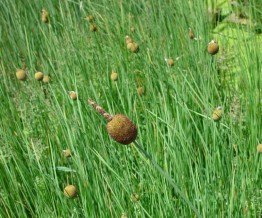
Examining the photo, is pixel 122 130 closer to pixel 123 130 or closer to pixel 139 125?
pixel 123 130

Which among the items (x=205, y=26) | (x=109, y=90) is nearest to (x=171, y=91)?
→ (x=109, y=90)

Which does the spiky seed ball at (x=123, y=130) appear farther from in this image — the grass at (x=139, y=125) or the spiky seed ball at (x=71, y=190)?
the spiky seed ball at (x=71, y=190)

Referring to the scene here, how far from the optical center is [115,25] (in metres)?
2.74

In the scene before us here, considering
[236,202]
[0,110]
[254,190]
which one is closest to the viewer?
[236,202]

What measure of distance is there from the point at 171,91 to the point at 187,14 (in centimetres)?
66

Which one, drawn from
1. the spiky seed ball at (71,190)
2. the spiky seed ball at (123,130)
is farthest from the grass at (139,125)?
the spiky seed ball at (123,130)

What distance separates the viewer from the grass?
4.90ft

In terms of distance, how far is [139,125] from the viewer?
5.92 ft

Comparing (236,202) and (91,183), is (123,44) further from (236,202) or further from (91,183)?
(236,202)

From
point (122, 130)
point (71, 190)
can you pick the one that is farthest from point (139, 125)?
point (122, 130)

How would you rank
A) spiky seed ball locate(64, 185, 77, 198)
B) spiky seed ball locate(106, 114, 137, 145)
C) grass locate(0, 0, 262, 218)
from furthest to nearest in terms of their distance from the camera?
grass locate(0, 0, 262, 218) → spiky seed ball locate(64, 185, 77, 198) → spiky seed ball locate(106, 114, 137, 145)

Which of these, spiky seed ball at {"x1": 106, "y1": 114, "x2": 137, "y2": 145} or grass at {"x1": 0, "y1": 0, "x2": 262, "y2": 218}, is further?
grass at {"x1": 0, "y1": 0, "x2": 262, "y2": 218}

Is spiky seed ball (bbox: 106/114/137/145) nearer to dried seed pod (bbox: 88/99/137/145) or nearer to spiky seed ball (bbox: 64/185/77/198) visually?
dried seed pod (bbox: 88/99/137/145)

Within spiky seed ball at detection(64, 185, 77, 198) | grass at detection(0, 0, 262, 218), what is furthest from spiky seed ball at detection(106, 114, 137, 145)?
spiky seed ball at detection(64, 185, 77, 198)
